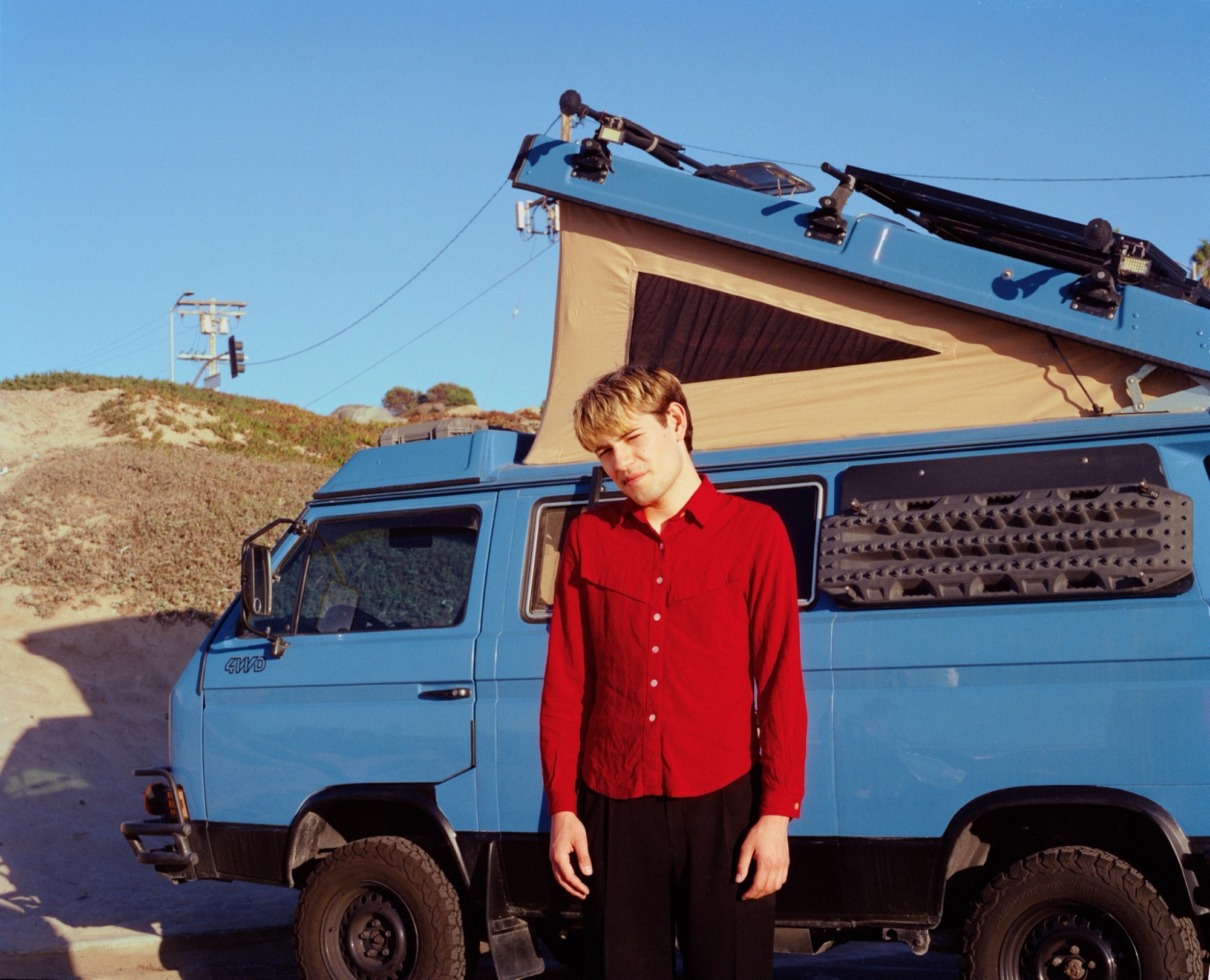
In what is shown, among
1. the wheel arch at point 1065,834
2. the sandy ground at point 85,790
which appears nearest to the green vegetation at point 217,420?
the sandy ground at point 85,790

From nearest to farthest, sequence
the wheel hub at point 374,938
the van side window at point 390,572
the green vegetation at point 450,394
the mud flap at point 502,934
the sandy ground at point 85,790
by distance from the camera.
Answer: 1. the mud flap at point 502,934
2. the wheel hub at point 374,938
3. the van side window at point 390,572
4. the sandy ground at point 85,790
5. the green vegetation at point 450,394

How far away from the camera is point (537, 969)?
557cm

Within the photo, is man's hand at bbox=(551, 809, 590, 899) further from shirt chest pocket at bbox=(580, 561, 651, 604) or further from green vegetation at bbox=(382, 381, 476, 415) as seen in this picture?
green vegetation at bbox=(382, 381, 476, 415)

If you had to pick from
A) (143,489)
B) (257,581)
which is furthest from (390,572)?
(143,489)

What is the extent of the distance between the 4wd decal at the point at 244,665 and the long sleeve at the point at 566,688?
3.16 meters

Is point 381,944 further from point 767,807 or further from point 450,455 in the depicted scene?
point 767,807

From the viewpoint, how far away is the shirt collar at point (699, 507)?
3.21 meters

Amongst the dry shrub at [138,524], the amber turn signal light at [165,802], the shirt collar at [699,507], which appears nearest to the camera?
the shirt collar at [699,507]

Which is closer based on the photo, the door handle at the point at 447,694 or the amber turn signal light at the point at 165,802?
the door handle at the point at 447,694

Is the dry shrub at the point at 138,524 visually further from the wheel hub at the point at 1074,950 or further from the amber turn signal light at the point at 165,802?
the wheel hub at the point at 1074,950

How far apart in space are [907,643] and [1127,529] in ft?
2.78

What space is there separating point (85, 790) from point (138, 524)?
7.14 meters

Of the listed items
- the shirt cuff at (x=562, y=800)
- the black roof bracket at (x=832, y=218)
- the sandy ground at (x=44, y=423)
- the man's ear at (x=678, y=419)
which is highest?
the sandy ground at (x=44, y=423)

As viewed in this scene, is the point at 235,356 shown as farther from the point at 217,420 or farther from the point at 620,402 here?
the point at 620,402
